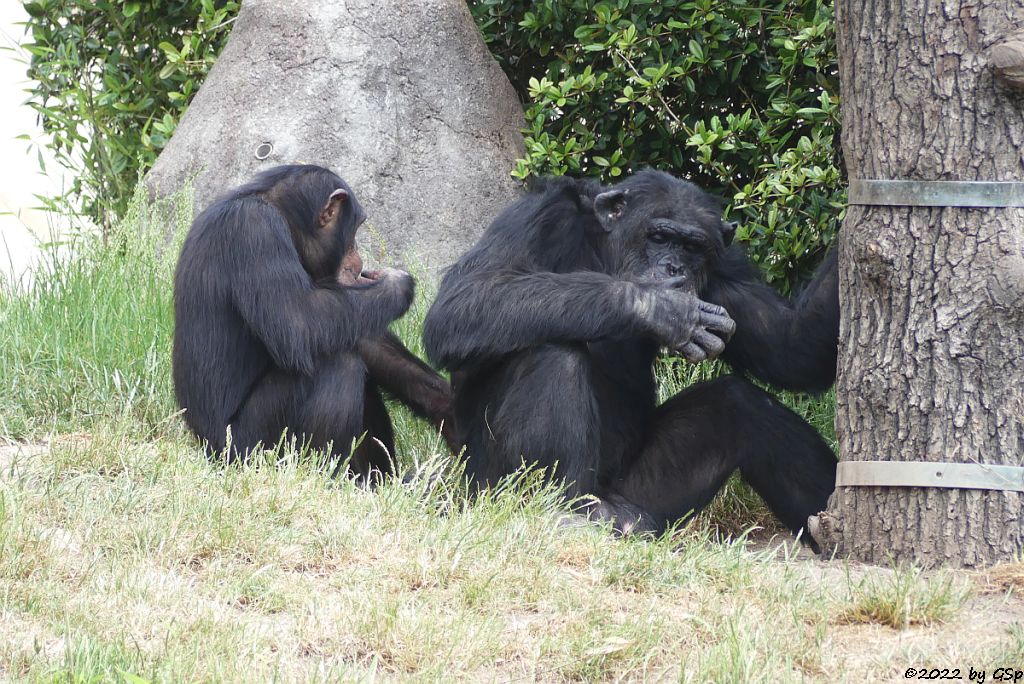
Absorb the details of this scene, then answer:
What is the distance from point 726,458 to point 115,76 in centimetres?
585

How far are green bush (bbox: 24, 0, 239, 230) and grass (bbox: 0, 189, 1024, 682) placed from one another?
14.6ft

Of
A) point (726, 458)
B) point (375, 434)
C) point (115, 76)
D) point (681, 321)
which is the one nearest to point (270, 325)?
point (375, 434)

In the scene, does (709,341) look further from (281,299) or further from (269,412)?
(269,412)

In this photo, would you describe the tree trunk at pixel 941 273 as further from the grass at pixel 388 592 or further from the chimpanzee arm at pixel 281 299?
the chimpanzee arm at pixel 281 299

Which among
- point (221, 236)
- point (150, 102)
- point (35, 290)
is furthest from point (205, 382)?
point (150, 102)

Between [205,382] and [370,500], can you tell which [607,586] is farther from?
[205,382]

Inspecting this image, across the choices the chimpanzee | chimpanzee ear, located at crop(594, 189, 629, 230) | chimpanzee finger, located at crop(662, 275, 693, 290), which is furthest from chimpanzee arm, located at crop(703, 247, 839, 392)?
the chimpanzee

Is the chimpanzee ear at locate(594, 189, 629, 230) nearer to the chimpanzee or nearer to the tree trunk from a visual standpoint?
the chimpanzee

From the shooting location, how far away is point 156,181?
793 centimetres

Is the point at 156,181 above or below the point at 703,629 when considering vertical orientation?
above

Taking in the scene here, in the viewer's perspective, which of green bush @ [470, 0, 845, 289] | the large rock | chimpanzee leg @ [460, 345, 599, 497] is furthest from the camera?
the large rock

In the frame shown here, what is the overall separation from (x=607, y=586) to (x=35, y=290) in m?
4.18

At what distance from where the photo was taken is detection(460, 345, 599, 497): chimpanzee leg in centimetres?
483

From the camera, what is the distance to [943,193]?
13.6ft
